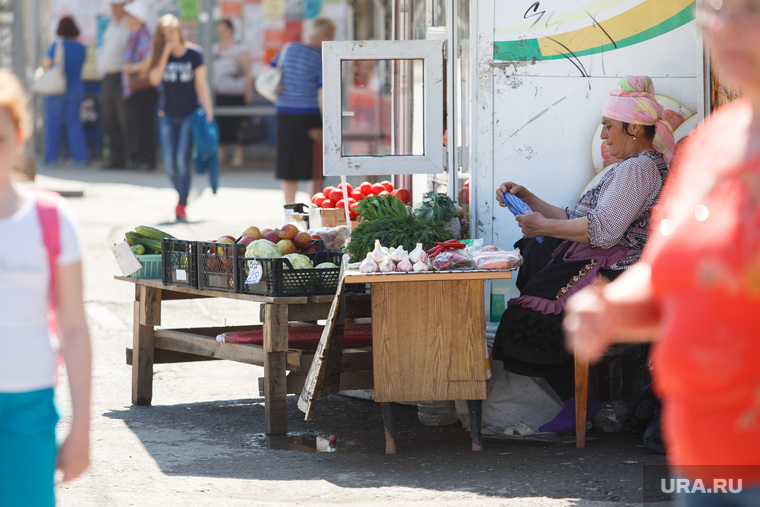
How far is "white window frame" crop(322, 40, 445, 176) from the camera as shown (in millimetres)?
5805

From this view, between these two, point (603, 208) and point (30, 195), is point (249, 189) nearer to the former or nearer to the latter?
point (603, 208)

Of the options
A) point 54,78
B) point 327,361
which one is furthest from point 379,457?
point 54,78

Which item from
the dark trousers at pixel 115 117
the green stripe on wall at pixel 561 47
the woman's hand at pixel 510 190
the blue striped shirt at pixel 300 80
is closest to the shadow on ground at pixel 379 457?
the woman's hand at pixel 510 190

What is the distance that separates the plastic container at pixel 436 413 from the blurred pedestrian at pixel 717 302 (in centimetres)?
351

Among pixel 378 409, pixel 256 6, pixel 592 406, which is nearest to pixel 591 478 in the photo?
pixel 592 406

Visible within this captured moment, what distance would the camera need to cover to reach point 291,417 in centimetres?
589

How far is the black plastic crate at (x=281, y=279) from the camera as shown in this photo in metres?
5.17

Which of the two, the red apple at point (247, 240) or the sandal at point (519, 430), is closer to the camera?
the sandal at point (519, 430)

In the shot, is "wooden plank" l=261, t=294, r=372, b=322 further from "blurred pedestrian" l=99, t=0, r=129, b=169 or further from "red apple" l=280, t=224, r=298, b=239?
"blurred pedestrian" l=99, t=0, r=129, b=169

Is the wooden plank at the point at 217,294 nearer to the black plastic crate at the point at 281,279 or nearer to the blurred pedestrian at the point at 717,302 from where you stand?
the black plastic crate at the point at 281,279

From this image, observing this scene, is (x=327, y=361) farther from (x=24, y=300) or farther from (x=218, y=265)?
(x=24, y=300)

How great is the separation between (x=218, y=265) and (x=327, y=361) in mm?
880

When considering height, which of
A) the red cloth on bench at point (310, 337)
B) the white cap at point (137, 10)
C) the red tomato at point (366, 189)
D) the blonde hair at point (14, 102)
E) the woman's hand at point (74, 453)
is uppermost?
the white cap at point (137, 10)

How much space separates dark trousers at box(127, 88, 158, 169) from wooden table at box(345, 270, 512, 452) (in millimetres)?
12909
